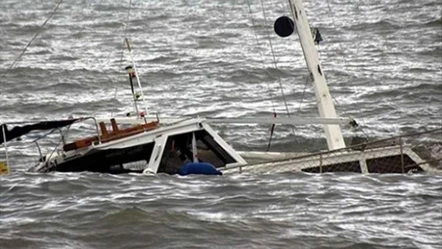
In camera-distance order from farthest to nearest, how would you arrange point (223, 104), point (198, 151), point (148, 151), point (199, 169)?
point (223, 104) < point (198, 151) < point (148, 151) < point (199, 169)

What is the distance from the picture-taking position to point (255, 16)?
191 ft

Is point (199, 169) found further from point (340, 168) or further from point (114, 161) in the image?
point (340, 168)

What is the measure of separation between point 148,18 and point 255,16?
5.04 m

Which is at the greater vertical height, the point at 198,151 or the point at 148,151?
the point at 148,151

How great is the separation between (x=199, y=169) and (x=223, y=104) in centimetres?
1297

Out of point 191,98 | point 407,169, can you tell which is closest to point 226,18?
point 191,98

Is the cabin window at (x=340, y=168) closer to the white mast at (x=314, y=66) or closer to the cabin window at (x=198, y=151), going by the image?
the cabin window at (x=198, y=151)

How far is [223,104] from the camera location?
3259 centimetres

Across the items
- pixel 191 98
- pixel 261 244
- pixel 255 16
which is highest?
pixel 255 16

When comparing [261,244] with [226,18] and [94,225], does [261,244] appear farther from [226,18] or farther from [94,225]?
[226,18]

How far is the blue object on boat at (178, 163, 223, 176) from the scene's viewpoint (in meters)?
19.6

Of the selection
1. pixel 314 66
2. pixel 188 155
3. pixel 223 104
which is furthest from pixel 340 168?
pixel 223 104

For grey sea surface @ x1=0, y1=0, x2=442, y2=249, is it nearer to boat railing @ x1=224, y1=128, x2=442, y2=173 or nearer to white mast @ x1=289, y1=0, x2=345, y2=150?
boat railing @ x1=224, y1=128, x2=442, y2=173

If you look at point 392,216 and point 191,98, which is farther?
point 191,98
